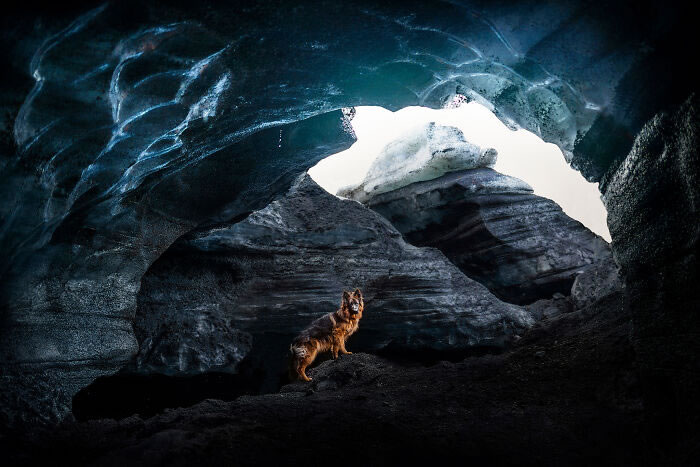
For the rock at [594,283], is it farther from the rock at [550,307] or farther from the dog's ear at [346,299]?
the dog's ear at [346,299]

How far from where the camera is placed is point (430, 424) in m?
4.66

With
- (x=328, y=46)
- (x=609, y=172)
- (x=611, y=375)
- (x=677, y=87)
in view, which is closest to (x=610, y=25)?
(x=677, y=87)

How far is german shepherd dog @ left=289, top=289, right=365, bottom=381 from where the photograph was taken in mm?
7848

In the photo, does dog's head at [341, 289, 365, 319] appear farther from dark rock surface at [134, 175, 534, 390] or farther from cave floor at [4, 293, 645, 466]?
cave floor at [4, 293, 645, 466]

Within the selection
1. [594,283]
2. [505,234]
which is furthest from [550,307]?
[505,234]

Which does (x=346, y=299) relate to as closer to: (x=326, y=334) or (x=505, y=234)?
(x=326, y=334)

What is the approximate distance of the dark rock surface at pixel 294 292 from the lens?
25.6 ft

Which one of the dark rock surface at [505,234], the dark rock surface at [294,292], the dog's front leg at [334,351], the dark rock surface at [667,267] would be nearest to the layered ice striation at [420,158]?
the dark rock surface at [505,234]

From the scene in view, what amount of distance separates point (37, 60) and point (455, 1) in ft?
9.85

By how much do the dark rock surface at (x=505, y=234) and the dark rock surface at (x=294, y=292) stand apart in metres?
2.72

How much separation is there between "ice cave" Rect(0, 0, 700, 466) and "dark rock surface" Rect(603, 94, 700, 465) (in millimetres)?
20

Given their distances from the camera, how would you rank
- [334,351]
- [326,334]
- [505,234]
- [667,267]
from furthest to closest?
[505,234]
[334,351]
[326,334]
[667,267]

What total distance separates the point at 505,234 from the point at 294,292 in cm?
685

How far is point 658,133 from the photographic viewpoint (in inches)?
118
